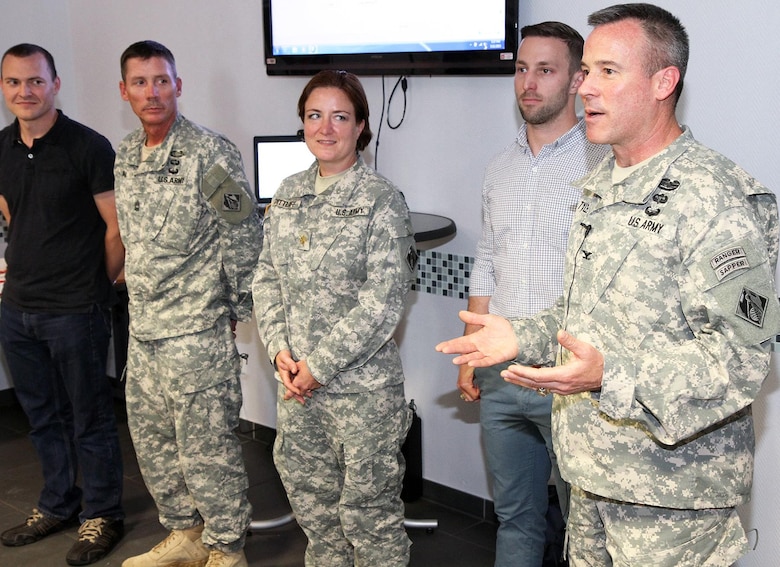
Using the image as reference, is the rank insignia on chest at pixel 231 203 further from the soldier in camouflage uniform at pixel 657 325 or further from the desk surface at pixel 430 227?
the soldier in camouflage uniform at pixel 657 325

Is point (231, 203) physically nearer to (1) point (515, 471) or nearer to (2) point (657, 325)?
(1) point (515, 471)

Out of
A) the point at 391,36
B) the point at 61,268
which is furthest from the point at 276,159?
the point at 61,268

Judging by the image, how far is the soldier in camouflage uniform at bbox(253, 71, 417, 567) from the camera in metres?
2.43

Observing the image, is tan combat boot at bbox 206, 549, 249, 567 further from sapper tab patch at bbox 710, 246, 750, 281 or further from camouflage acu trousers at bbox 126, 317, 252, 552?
sapper tab patch at bbox 710, 246, 750, 281

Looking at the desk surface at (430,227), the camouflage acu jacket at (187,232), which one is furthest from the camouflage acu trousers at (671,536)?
the camouflage acu jacket at (187,232)

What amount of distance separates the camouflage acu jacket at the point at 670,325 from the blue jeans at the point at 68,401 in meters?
1.90

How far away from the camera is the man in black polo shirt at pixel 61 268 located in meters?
3.09

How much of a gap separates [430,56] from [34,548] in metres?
2.35

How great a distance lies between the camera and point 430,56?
3.20 metres

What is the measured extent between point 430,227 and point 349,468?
35.8 inches

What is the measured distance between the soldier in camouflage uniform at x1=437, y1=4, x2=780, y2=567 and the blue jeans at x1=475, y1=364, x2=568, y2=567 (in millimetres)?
697

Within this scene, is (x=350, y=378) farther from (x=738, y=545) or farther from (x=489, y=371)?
(x=738, y=545)

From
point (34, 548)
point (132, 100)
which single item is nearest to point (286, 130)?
point (132, 100)

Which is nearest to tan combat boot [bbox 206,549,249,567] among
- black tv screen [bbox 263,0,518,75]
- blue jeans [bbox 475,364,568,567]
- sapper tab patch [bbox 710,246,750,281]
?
blue jeans [bbox 475,364,568,567]
